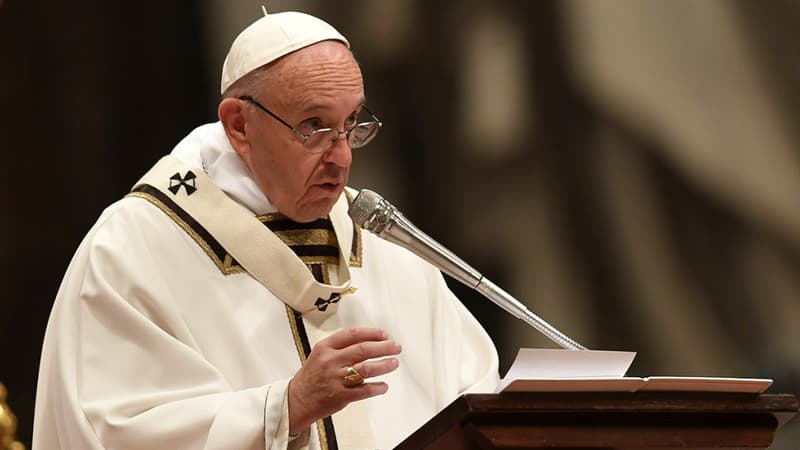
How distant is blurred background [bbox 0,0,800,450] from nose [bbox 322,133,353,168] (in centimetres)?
177

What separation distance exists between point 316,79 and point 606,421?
140cm

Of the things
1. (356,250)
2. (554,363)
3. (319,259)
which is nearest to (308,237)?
(319,259)

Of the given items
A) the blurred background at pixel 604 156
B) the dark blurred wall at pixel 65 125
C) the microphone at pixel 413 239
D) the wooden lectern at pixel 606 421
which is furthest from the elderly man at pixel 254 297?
the blurred background at pixel 604 156

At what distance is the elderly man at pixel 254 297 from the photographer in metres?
3.03

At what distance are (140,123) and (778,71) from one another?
2.56 metres

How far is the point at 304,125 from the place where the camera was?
3457 mm

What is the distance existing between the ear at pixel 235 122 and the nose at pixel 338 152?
275 millimetres

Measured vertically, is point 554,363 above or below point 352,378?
above

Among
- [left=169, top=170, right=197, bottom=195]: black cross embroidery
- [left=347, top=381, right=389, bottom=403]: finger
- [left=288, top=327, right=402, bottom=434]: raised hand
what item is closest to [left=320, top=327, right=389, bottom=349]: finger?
[left=288, top=327, right=402, bottom=434]: raised hand

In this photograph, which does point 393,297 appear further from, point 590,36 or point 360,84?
point 590,36

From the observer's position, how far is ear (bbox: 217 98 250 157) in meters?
3.57

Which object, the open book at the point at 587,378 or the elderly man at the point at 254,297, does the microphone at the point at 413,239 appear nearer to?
the elderly man at the point at 254,297

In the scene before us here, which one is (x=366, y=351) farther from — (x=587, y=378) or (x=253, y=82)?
(x=253, y=82)

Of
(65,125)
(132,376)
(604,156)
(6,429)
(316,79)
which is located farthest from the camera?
(604,156)
